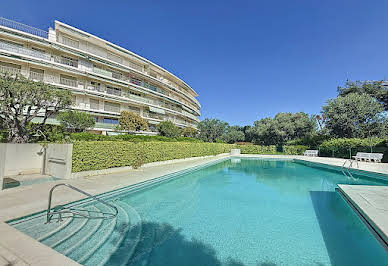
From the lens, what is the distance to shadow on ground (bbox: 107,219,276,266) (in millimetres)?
3094

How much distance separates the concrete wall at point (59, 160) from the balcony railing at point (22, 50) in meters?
17.2

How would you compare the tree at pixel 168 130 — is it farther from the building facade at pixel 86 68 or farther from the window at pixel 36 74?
the window at pixel 36 74

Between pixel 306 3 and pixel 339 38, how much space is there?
200 inches

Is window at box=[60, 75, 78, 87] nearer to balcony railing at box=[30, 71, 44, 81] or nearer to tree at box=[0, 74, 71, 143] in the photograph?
balcony railing at box=[30, 71, 44, 81]

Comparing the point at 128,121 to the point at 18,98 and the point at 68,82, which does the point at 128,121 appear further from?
the point at 18,98

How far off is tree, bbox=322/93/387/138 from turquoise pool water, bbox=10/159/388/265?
21.6 meters

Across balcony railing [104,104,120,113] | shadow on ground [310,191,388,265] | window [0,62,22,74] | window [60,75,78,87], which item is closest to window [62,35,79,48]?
window [60,75,78,87]

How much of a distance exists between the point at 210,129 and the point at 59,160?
1105 inches

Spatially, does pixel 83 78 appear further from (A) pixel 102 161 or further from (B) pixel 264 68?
(B) pixel 264 68

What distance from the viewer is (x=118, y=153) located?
10.2 m

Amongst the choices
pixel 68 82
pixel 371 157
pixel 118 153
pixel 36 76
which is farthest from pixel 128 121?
pixel 371 157

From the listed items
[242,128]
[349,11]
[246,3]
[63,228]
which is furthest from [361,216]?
[242,128]

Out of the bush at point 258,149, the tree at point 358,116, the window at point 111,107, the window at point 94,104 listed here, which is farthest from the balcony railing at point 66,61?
the tree at point 358,116

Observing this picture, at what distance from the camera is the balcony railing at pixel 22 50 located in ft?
56.7
